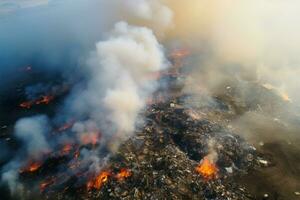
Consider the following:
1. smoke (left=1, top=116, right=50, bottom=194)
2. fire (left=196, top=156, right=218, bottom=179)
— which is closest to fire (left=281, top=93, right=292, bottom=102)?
fire (left=196, top=156, right=218, bottom=179)

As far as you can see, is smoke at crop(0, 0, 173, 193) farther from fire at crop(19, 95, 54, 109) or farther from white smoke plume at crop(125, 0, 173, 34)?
fire at crop(19, 95, 54, 109)

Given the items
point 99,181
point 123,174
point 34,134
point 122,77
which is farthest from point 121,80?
point 99,181

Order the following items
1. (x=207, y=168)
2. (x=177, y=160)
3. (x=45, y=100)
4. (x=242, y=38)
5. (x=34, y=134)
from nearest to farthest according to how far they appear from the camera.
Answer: (x=207, y=168), (x=177, y=160), (x=34, y=134), (x=45, y=100), (x=242, y=38)

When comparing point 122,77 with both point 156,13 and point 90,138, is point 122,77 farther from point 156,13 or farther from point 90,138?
point 156,13

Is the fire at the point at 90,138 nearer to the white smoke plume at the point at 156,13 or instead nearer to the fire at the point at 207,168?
the fire at the point at 207,168

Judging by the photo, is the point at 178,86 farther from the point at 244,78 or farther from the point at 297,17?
the point at 297,17

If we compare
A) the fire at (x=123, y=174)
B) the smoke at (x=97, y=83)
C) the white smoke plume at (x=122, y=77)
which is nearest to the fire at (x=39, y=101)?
the smoke at (x=97, y=83)

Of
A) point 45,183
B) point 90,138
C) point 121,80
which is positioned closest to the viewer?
point 45,183

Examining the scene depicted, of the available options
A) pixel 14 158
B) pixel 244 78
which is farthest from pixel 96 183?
pixel 244 78
